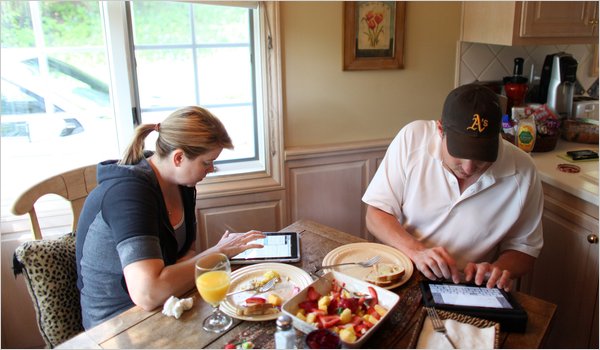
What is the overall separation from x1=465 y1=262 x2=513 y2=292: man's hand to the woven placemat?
16 cm

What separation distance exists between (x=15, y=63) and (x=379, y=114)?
1.69 metres

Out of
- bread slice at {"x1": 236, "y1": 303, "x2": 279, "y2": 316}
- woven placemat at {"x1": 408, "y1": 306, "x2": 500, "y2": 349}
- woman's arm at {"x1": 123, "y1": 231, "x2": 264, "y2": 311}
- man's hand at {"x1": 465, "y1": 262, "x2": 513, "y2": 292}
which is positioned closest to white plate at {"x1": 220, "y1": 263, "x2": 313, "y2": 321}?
bread slice at {"x1": 236, "y1": 303, "x2": 279, "y2": 316}

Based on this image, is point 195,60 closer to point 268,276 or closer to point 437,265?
point 268,276

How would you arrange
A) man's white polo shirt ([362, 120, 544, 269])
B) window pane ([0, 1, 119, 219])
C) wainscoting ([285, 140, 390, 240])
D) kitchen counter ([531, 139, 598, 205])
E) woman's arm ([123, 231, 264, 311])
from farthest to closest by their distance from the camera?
wainscoting ([285, 140, 390, 240]) < window pane ([0, 1, 119, 219]) < kitchen counter ([531, 139, 598, 205]) < man's white polo shirt ([362, 120, 544, 269]) < woman's arm ([123, 231, 264, 311])

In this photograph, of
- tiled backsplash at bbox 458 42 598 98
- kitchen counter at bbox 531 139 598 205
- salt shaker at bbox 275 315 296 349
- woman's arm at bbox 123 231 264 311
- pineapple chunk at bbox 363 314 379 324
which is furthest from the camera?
tiled backsplash at bbox 458 42 598 98

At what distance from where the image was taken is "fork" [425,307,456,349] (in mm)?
1152

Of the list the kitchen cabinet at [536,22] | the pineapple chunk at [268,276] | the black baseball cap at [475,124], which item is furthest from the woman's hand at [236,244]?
the kitchen cabinet at [536,22]

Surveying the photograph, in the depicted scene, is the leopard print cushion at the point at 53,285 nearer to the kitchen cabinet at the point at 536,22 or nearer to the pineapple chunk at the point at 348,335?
the pineapple chunk at the point at 348,335

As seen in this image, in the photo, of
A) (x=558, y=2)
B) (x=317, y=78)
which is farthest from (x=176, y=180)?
(x=558, y=2)

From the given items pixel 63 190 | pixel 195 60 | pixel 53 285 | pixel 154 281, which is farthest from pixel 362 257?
pixel 195 60

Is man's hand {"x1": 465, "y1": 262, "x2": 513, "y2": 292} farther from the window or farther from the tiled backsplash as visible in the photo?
the tiled backsplash

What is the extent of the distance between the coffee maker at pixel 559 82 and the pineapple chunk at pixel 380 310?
6.03ft

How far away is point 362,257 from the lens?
1.53 m

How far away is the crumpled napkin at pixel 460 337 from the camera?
1125 millimetres
